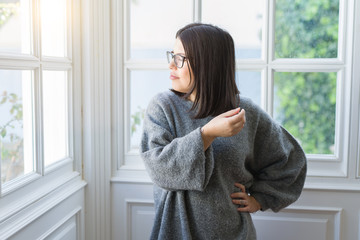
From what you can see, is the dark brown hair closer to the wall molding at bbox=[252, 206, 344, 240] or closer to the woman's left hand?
the woman's left hand

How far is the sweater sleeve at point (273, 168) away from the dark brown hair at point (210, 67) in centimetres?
20

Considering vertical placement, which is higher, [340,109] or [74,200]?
[340,109]

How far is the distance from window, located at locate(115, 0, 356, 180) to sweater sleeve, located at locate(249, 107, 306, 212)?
1.14 feet

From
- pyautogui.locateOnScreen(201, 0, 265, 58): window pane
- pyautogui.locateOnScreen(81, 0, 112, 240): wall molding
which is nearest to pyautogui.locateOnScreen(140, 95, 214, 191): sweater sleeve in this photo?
pyautogui.locateOnScreen(81, 0, 112, 240): wall molding

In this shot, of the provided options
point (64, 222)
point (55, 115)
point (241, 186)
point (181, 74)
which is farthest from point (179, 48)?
point (64, 222)

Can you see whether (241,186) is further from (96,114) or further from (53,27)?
(53,27)

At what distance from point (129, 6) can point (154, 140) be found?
32.1 inches

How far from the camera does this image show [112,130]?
1896 millimetres

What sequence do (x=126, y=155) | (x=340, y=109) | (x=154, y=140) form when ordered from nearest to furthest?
(x=154, y=140) → (x=340, y=109) → (x=126, y=155)

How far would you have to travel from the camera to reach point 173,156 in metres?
1.25

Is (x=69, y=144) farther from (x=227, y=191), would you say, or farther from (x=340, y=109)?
(x=340, y=109)

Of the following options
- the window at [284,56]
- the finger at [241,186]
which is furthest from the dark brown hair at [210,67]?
the window at [284,56]

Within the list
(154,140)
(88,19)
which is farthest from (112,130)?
(154,140)

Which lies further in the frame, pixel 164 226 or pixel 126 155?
pixel 126 155
